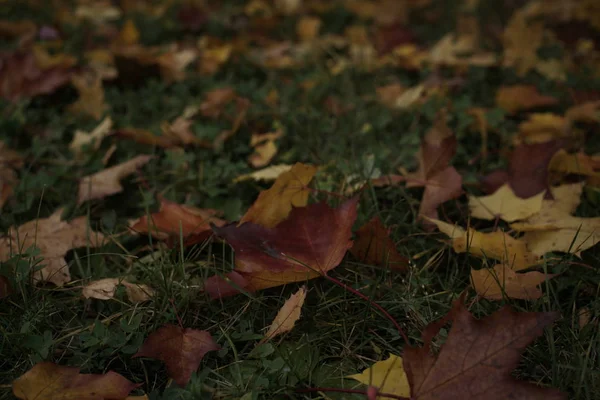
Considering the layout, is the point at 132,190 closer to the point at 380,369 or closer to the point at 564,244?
the point at 380,369

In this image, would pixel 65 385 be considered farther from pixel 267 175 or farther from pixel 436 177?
pixel 436 177

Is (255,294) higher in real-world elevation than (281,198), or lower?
lower

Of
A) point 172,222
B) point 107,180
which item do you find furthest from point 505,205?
point 107,180

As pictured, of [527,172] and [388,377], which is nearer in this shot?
[388,377]

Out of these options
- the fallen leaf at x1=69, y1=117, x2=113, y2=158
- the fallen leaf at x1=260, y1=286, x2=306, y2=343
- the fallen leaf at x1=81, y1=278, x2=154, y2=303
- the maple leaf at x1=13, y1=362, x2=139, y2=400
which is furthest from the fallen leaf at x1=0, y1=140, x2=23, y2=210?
the fallen leaf at x1=260, y1=286, x2=306, y2=343

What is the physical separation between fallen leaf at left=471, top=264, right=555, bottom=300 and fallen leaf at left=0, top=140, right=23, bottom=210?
1052 millimetres

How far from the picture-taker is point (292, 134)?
1597 millimetres

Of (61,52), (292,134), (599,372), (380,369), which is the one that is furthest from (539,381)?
(61,52)

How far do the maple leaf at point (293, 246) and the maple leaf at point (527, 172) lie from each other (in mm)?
493

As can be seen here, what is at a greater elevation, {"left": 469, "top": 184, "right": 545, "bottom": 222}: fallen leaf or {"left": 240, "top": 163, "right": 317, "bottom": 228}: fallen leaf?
{"left": 240, "top": 163, "right": 317, "bottom": 228}: fallen leaf

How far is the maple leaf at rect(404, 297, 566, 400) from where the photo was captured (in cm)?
71

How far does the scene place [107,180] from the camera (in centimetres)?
133

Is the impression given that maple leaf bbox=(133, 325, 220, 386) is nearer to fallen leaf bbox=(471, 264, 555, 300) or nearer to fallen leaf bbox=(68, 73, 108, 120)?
fallen leaf bbox=(471, 264, 555, 300)

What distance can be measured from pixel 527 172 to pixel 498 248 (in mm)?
336
